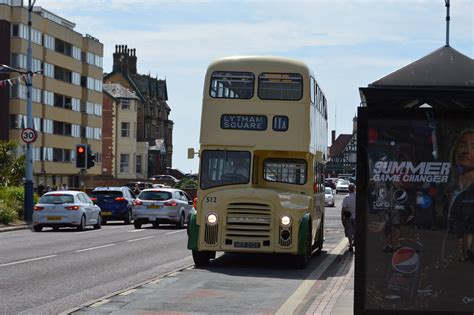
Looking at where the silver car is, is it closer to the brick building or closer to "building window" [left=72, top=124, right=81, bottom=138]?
"building window" [left=72, top=124, right=81, bottom=138]

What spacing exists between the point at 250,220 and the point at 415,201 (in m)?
10.5

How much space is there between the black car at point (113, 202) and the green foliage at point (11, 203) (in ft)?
10.2

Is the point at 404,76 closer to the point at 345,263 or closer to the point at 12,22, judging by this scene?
the point at 345,263

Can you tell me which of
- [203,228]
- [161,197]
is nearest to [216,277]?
[203,228]

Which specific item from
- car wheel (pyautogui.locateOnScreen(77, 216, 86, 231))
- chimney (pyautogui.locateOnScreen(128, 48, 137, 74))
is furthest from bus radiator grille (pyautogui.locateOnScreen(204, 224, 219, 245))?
chimney (pyautogui.locateOnScreen(128, 48, 137, 74))

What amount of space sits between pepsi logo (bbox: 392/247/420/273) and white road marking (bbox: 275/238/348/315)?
3.54m

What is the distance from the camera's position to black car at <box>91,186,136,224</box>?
141 feet

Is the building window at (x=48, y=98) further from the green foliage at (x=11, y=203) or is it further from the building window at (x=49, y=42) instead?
the green foliage at (x=11, y=203)

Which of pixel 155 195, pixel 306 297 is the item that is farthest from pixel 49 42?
pixel 306 297

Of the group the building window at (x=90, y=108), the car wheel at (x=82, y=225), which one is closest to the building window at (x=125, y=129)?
the building window at (x=90, y=108)

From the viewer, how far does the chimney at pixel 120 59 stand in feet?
375

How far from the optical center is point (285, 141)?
69.1ft

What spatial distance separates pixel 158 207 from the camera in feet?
126

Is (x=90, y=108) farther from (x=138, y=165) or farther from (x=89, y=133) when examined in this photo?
(x=138, y=165)
